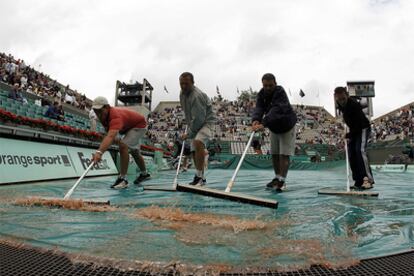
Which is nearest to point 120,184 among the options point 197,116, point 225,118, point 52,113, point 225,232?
point 197,116

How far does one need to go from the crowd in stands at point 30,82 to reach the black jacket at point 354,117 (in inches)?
446

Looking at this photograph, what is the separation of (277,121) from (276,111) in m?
0.14

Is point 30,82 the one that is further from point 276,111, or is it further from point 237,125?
point 237,125

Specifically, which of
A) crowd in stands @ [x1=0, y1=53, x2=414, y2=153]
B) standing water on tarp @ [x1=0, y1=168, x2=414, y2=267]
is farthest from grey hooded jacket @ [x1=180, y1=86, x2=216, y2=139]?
crowd in stands @ [x1=0, y1=53, x2=414, y2=153]

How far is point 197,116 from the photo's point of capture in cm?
470

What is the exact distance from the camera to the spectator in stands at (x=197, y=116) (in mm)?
4602

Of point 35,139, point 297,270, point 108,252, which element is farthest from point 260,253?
point 35,139

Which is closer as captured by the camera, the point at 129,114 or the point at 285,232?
the point at 285,232

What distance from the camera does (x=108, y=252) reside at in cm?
155

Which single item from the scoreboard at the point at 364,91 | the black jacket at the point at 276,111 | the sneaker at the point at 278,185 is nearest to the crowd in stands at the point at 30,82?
the black jacket at the point at 276,111

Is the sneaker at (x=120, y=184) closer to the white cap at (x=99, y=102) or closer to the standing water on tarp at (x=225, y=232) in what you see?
the white cap at (x=99, y=102)

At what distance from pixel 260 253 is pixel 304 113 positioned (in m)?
47.2

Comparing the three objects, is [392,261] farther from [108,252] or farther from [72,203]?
[72,203]

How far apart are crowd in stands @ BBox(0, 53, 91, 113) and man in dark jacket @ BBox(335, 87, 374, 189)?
1130 centimetres
